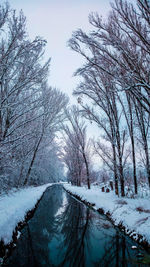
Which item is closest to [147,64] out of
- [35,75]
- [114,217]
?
[35,75]

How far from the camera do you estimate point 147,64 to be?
5070mm

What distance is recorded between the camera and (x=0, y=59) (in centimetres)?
499

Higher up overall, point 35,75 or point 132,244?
point 35,75

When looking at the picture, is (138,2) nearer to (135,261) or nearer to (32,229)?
(135,261)

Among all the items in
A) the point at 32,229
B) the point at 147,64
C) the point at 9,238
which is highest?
the point at 147,64

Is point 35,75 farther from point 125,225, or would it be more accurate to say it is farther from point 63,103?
point 63,103

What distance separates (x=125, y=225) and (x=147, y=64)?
551 cm

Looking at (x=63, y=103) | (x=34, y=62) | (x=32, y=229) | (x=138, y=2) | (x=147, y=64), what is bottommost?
(x=32, y=229)

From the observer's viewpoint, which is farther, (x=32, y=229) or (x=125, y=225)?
(x=32, y=229)

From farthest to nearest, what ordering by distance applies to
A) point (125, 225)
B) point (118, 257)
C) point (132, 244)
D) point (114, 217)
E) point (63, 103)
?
1. point (63, 103)
2. point (114, 217)
3. point (125, 225)
4. point (132, 244)
5. point (118, 257)

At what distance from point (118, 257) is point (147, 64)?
5679mm

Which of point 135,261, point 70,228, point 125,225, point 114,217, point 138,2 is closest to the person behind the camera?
point 135,261

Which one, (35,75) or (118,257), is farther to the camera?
(35,75)

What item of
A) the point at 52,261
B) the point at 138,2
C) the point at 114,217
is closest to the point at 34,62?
the point at 138,2
